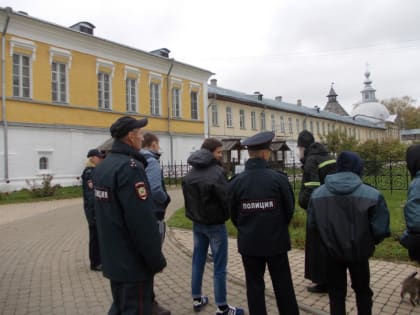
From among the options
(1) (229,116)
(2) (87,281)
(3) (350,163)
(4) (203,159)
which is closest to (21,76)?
(2) (87,281)

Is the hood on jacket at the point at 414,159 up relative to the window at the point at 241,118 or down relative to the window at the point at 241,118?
down

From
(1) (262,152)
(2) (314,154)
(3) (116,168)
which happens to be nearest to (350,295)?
(2) (314,154)

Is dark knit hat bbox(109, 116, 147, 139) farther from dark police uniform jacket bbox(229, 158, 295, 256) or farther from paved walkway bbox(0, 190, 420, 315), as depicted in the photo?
paved walkway bbox(0, 190, 420, 315)

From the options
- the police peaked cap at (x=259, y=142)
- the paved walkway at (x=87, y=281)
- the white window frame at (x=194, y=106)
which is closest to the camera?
the police peaked cap at (x=259, y=142)

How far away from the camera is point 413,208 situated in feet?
11.6

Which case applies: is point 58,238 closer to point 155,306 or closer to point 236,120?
point 155,306

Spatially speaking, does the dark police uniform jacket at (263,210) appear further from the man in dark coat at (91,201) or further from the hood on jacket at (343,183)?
the man in dark coat at (91,201)

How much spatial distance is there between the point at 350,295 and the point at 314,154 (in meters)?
1.79

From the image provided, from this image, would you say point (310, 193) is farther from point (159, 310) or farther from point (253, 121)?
point (253, 121)

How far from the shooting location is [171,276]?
5.97m

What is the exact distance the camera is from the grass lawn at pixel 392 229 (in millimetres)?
6602

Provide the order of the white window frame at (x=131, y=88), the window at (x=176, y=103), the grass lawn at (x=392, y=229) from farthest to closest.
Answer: the window at (x=176, y=103) → the white window frame at (x=131, y=88) → the grass lawn at (x=392, y=229)

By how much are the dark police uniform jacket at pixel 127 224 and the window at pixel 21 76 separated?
20.5 meters

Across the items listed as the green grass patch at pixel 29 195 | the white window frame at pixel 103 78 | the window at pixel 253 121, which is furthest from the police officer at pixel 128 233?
the window at pixel 253 121
